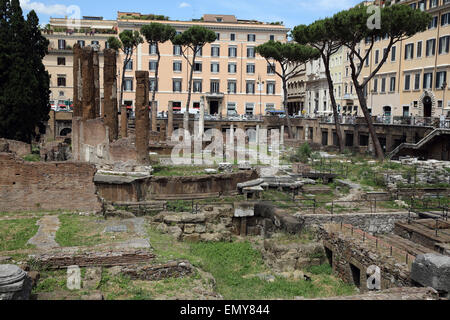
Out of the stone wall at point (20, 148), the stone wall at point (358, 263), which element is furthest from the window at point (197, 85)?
the stone wall at point (358, 263)

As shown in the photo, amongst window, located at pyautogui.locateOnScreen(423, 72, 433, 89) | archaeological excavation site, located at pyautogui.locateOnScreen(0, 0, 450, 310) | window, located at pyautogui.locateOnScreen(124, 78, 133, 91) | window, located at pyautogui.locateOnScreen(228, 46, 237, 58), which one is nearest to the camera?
archaeological excavation site, located at pyautogui.locateOnScreen(0, 0, 450, 310)

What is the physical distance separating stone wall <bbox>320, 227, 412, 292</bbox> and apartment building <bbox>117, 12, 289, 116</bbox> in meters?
44.5

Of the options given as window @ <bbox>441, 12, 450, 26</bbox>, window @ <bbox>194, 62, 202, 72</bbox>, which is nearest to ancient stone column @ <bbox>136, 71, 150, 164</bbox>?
window @ <bbox>441, 12, 450, 26</bbox>

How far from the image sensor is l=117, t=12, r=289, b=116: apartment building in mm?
57781

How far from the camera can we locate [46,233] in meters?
12.6

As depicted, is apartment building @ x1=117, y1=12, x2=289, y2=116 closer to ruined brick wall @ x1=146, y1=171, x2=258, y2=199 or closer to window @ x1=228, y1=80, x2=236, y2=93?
window @ x1=228, y1=80, x2=236, y2=93

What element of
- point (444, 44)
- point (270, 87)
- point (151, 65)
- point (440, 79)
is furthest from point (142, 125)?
point (270, 87)

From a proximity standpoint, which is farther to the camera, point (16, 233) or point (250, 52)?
point (250, 52)

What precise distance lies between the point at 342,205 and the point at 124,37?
39593 millimetres

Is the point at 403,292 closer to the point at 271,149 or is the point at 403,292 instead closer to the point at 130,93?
the point at 271,149

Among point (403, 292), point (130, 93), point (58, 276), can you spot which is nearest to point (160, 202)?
point (58, 276)

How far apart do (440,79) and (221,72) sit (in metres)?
29.4

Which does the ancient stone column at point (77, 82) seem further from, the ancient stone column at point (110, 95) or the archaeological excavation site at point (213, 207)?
the ancient stone column at point (110, 95)

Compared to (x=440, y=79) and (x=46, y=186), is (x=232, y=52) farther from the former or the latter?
(x=46, y=186)
